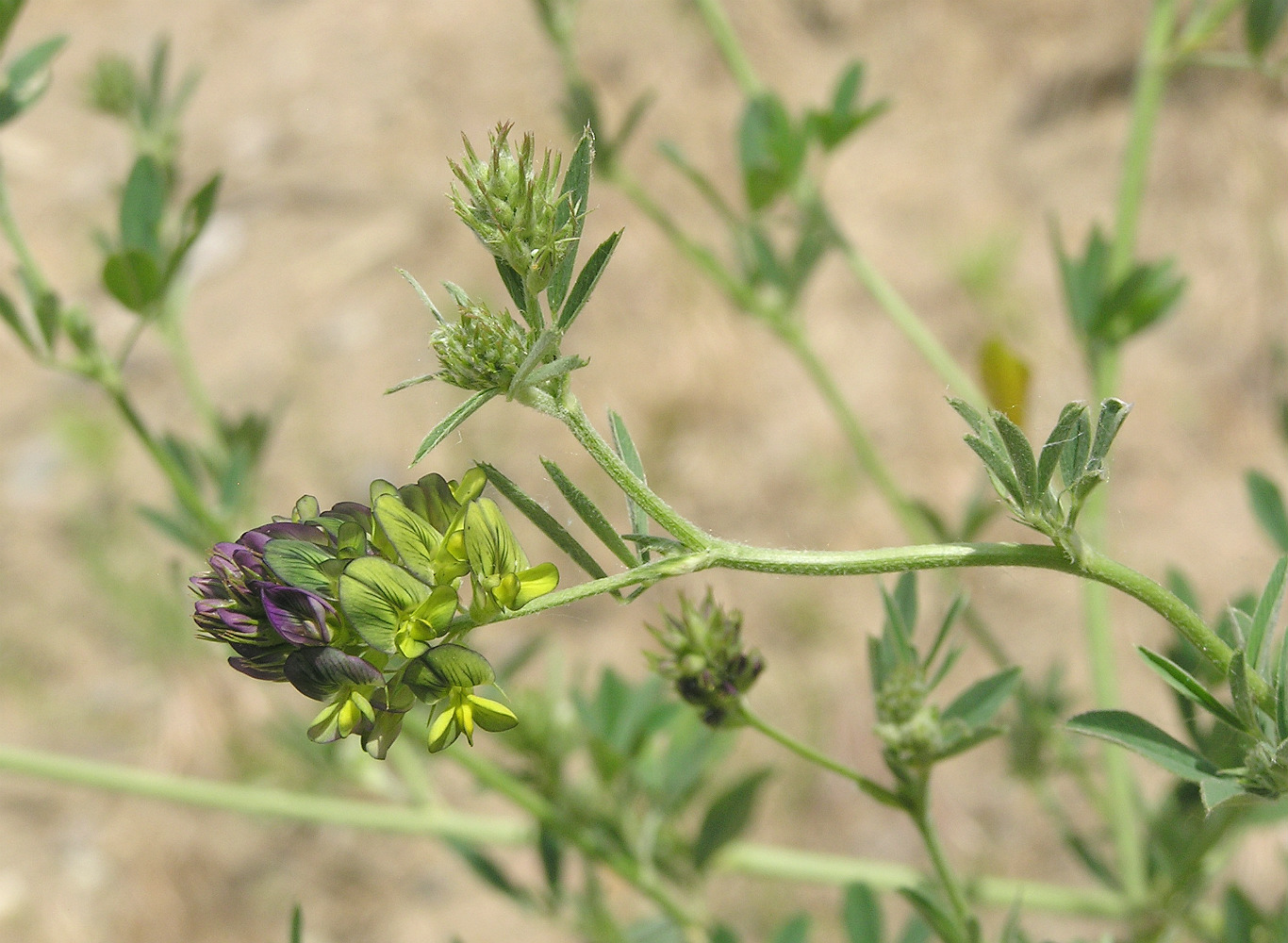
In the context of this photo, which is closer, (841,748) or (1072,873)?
(1072,873)

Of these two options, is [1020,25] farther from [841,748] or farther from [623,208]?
[841,748]

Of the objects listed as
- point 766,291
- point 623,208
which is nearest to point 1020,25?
point 623,208

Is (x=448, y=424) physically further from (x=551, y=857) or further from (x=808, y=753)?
(x=551, y=857)

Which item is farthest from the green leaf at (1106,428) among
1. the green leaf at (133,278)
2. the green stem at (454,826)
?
the green leaf at (133,278)

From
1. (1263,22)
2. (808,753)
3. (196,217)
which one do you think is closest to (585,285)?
(808,753)

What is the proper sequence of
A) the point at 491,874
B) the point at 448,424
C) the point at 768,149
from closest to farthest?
the point at 448,424 → the point at 491,874 → the point at 768,149

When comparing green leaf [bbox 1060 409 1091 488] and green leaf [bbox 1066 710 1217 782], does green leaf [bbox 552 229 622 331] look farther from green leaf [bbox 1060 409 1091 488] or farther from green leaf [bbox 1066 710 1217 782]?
green leaf [bbox 1066 710 1217 782]
